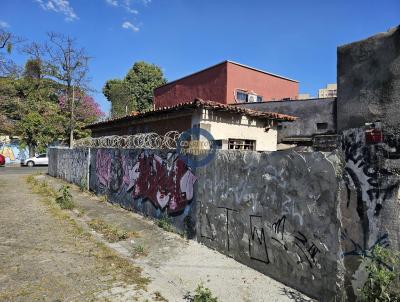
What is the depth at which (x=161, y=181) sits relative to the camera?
8414mm

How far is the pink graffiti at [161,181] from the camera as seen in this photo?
24.2 ft

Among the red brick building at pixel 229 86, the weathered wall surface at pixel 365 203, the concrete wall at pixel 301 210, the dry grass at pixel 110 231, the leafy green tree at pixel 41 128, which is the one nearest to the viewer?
the weathered wall surface at pixel 365 203

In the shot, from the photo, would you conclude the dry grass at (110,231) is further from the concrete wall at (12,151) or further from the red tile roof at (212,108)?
the concrete wall at (12,151)

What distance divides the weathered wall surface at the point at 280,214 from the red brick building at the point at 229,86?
14.3 m

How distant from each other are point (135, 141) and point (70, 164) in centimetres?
728

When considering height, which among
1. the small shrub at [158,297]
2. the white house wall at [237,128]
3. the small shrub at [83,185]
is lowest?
the small shrub at [158,297]

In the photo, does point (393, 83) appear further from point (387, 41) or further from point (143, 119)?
point (143, 119)

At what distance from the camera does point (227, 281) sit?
4961mm

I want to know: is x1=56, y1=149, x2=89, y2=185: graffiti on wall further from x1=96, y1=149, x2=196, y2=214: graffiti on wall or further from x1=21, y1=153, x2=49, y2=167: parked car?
x1=21, y1=153, x2=49, y2=167: parked car

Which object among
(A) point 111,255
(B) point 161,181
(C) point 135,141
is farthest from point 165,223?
(C) point 135,141

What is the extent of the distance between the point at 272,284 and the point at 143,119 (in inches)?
386

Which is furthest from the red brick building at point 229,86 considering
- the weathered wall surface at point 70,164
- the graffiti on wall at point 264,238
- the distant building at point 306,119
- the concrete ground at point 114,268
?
the graffiti on wall at point 264,238

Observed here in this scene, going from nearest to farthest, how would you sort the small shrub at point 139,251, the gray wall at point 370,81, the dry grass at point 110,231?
1. the gray wall at point 370,81
2. the small shrub at point 139,251
3. the dry grass at point 110,231

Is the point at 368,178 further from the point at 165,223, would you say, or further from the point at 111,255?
the point at 165,223
